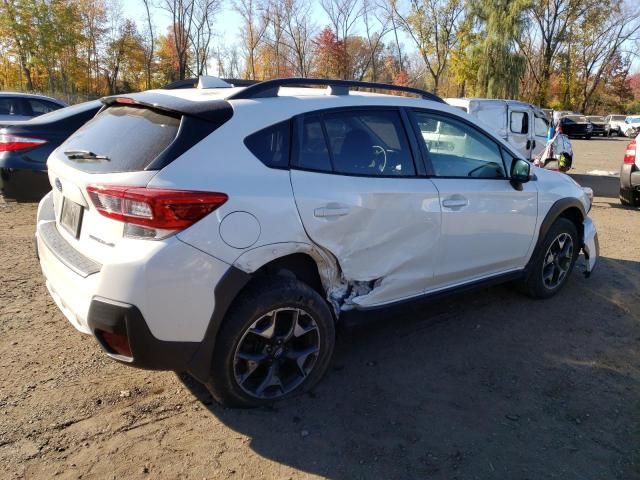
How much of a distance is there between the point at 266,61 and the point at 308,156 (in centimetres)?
4808

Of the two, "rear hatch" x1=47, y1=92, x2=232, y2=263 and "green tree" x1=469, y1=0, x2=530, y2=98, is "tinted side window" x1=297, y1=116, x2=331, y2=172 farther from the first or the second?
"green tree" x1=469, y1=0, x2=530, y2=98

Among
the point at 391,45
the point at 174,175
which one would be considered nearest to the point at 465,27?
the point at 391,45

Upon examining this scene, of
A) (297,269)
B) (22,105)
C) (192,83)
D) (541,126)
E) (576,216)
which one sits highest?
(22,105)

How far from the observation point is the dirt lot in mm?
2420

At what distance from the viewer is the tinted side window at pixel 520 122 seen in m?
11.4

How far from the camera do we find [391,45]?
150 feet

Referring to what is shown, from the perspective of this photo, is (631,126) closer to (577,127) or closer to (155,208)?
(577,127)

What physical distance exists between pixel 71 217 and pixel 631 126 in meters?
42.1

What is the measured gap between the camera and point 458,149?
3732 mm

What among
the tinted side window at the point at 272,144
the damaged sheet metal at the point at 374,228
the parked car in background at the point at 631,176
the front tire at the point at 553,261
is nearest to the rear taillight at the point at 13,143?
the tinted side window at the point at 272,144

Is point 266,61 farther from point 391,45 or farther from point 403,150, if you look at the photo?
point 403,150

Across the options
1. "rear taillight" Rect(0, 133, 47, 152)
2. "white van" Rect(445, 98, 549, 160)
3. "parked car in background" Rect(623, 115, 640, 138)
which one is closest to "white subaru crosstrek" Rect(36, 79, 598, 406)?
"rear taillight" Rect(0, 133, 47, 152)

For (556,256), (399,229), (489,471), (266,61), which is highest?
(266,61)

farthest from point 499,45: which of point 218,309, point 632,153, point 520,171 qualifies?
point 218,309
